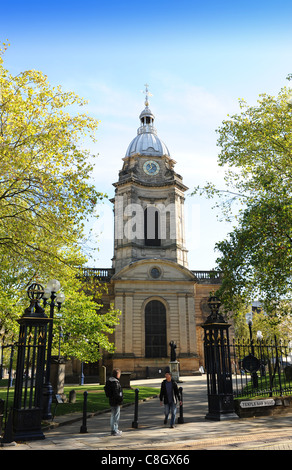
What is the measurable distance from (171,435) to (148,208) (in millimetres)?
35440

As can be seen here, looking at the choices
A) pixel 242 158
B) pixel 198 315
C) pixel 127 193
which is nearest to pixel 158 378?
pixel 198 315

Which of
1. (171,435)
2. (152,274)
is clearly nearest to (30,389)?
(171,435)

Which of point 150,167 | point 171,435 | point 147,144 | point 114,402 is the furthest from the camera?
point 147,144

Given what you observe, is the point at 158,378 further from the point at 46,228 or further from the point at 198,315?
the point at 46,228

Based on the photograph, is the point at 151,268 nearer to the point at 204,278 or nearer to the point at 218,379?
the point at 204,278

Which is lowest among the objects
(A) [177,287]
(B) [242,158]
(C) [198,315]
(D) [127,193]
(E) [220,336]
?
(E) [220,336]

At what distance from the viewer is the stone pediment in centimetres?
3897

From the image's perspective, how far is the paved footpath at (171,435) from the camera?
832 centimetres

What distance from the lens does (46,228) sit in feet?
49.1

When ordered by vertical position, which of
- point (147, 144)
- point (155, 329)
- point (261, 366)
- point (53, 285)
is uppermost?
point (147, 144)

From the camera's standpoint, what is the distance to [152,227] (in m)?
43.8

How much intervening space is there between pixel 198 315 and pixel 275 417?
97.8 feet

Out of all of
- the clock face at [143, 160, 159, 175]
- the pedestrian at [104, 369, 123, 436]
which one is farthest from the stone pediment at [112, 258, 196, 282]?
the pedestrian at [104, 369, 123, 436]
